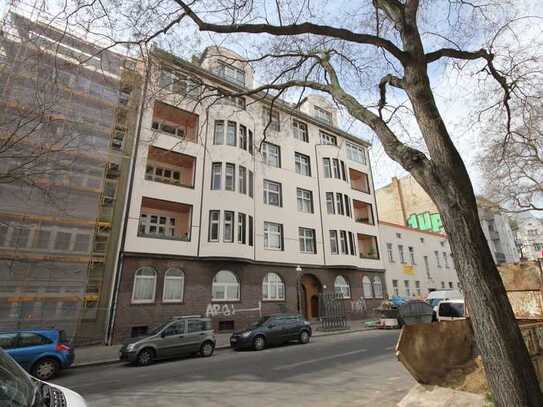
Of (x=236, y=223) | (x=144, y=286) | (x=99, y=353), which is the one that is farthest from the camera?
(x=236, y=223)

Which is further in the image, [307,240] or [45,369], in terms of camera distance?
[307,240]

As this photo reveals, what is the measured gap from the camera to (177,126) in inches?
805

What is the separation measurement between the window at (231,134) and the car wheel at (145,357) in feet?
43.1

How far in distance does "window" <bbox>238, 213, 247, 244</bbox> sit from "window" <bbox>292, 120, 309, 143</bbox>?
415 inches

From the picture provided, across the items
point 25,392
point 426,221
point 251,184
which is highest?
point 426,221

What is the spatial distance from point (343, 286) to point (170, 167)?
15.7 m

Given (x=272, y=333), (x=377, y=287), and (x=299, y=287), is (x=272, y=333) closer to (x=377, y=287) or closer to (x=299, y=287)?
(x=299, y=287)

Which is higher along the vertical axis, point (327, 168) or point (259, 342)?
point (327, 168)

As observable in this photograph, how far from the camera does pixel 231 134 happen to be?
20656 mm

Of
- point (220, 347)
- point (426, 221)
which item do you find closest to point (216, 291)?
point (220, 347)

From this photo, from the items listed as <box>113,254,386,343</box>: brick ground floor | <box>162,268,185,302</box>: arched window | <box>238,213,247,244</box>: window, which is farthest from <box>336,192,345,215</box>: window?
<box>162,268,185,302</box>: arched window

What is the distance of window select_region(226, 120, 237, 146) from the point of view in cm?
2032

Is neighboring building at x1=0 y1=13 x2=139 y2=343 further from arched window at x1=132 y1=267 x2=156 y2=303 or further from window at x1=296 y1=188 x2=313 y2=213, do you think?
window at x1=296 y1=188 x2=313 y2=213

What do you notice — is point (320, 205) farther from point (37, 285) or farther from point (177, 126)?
→ point (37, 285)
